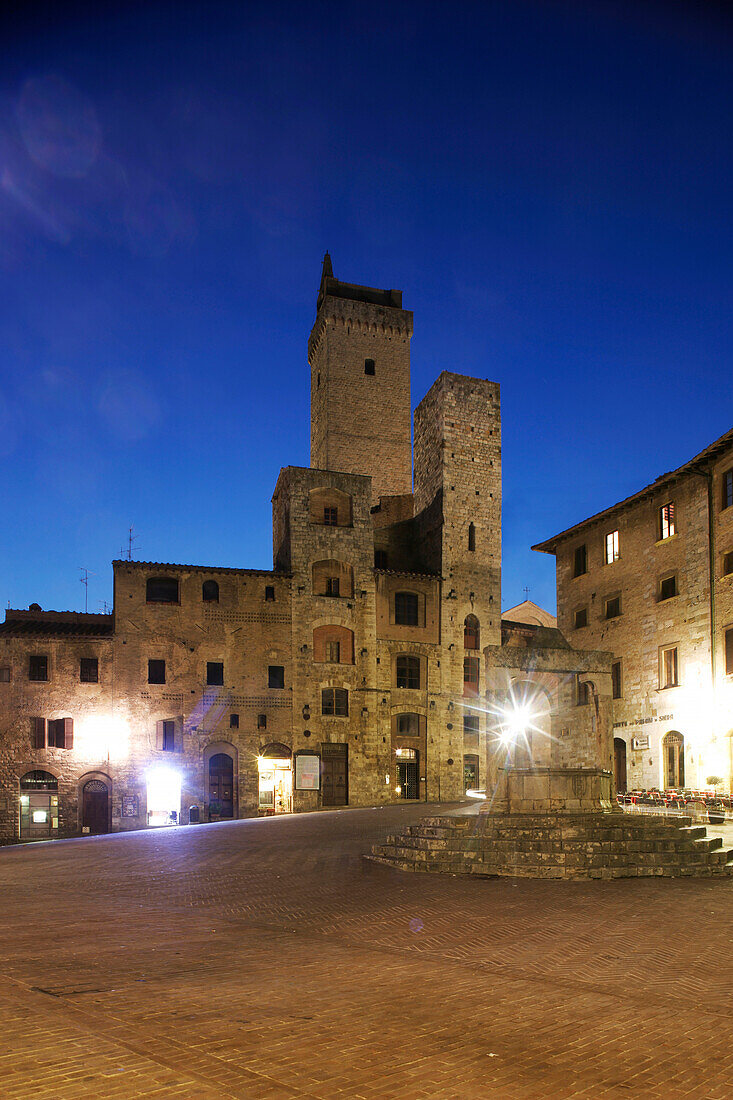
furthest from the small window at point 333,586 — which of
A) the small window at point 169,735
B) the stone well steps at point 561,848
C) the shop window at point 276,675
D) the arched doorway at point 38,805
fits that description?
the stone well steps at point 561,848

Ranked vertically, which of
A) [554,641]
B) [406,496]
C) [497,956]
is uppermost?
[406,496]

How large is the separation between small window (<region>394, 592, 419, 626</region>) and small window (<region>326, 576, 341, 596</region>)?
2.68m

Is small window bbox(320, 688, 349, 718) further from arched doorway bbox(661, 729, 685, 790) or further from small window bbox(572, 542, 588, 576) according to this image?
arched doorway bbox(661, 729, 685, 790)

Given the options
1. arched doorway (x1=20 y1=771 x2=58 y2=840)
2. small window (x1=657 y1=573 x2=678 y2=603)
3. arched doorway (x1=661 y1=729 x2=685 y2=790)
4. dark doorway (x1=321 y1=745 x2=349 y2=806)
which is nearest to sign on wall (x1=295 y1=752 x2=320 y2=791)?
dark doorway (x1=321 y1=745 x2=349 y2=806)

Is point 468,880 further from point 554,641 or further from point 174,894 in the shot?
point 554,641

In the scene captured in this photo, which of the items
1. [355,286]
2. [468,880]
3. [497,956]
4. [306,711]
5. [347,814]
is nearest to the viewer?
[497,956]

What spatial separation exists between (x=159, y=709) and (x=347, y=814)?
1043cm

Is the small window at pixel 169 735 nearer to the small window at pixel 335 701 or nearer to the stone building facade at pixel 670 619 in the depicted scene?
the small window at pixel 335 701

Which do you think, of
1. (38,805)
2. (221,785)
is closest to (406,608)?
(221,785)

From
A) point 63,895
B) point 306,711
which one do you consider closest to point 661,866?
point 63,895

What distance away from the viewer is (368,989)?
730 cm

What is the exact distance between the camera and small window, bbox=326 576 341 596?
3869 centimetres

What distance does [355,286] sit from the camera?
5528cm

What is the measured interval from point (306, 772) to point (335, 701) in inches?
130
